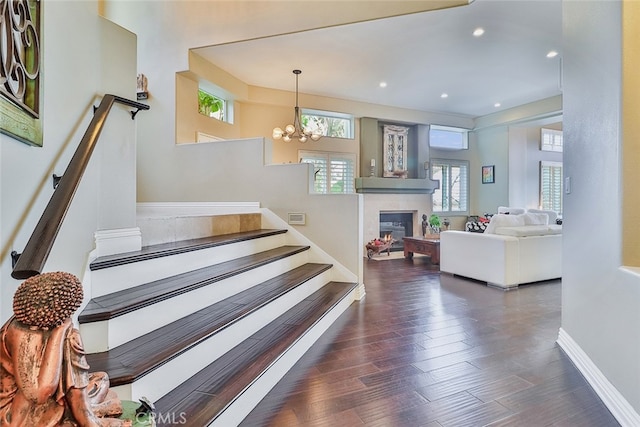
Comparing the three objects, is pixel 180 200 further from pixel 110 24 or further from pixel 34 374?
pixel 34 374

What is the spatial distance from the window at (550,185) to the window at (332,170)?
5387 millimetres

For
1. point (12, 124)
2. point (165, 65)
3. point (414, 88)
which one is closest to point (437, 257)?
point (414, 88)

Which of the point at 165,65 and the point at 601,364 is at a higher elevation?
the point at 165,65

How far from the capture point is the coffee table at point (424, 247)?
5969 millimetres

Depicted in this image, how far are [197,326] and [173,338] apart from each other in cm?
17

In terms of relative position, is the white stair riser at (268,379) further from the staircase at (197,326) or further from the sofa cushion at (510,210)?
the sofa cushion at (510,210)

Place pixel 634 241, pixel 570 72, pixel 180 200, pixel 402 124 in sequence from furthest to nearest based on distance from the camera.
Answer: pixel 402 124, pixel 180 200, pixel 570 72, pixel 634 241

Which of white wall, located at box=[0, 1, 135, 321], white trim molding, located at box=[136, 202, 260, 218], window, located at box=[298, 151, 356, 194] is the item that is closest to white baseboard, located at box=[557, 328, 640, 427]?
white wall, located at box=[0, 1, 135, 321]

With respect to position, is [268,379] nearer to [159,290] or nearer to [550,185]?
[159,290]

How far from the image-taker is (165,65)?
4832 millimetres

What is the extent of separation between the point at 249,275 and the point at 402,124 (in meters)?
6.76

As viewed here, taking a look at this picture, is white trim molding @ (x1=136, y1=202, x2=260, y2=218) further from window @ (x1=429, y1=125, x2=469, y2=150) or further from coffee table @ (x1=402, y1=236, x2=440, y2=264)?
window @ (x1=429, y1=125, x2=469, y2=150)

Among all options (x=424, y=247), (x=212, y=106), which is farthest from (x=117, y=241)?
(x=424, y=247)

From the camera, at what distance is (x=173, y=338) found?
168cm
